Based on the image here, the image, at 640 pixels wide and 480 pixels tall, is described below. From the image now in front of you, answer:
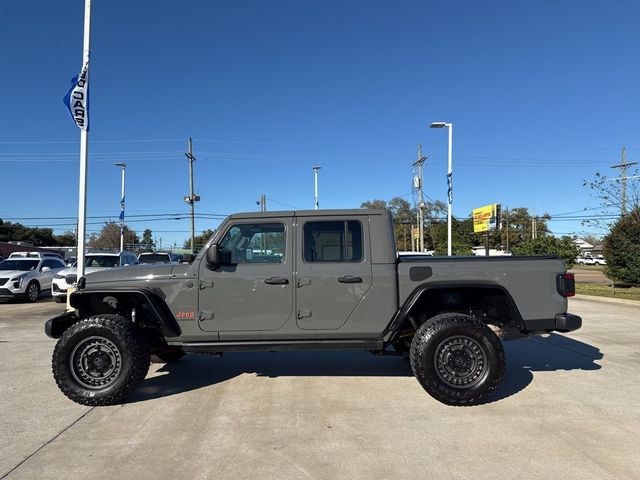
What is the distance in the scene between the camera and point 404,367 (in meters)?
6.31

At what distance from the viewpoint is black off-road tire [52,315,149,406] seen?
184 inches

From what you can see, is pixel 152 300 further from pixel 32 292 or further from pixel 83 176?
pixel 32 292

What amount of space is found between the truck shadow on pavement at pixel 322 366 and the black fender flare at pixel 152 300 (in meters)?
0.87

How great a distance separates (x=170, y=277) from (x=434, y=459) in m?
3.19

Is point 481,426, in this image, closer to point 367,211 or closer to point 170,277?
point 367,211

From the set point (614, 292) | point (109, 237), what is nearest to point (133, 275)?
point (614, 292)

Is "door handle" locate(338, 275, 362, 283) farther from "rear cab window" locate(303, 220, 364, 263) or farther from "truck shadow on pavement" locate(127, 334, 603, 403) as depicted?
"truck shadow on pavement" locate(127, 334, 603, 403)

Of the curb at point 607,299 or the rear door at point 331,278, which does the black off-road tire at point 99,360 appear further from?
the curb at point 607,299

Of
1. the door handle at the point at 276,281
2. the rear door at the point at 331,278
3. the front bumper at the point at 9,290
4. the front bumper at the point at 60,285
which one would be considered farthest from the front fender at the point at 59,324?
the front bumper at the point at 9,290

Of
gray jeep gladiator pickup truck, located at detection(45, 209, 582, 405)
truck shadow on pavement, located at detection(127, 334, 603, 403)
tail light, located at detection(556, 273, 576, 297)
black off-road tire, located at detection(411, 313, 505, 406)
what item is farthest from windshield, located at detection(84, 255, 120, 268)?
tail light, located at detection(556, 273, 576, 297)

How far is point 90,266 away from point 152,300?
1214cm

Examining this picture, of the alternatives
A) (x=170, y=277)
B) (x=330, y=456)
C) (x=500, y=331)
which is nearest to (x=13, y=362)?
(x=170, y=277)

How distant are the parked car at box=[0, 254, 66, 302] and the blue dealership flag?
950 cm

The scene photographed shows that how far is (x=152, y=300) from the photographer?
4.78 meters
